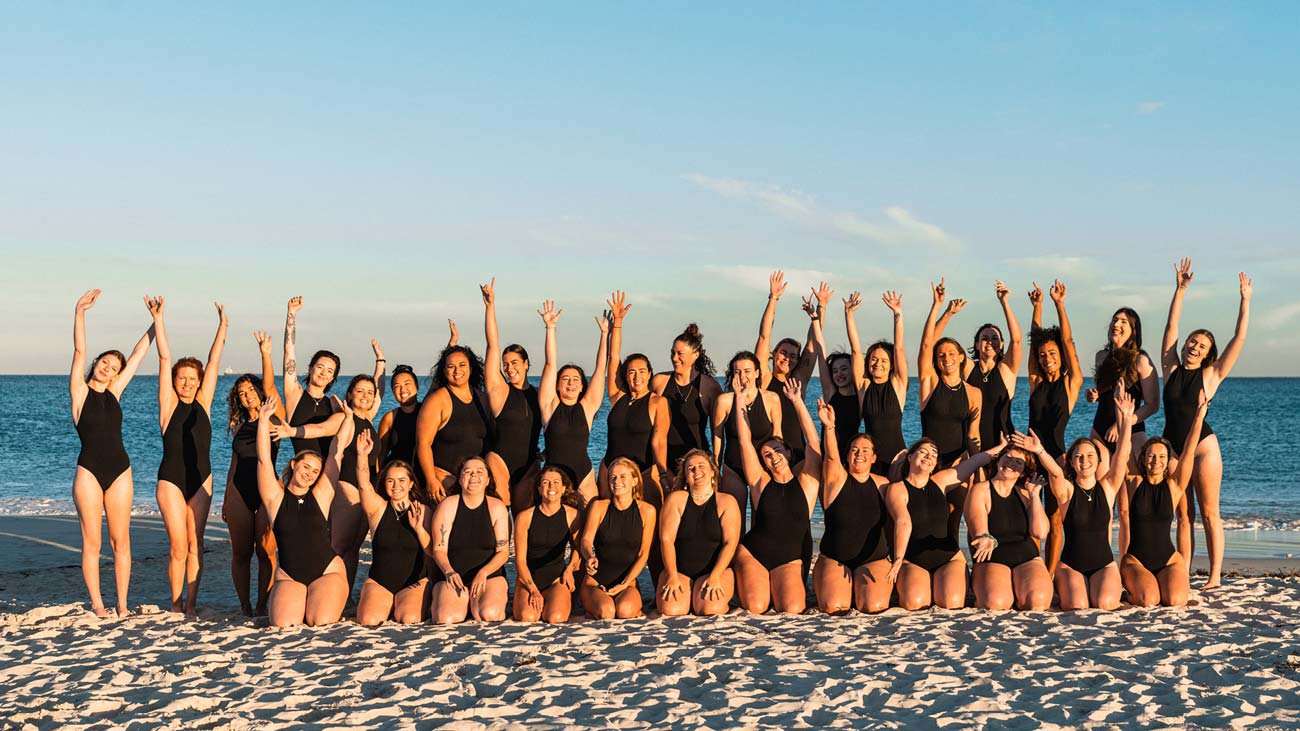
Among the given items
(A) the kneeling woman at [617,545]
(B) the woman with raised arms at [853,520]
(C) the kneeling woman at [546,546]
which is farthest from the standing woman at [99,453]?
(B) the woman with raised arms at [853,520]

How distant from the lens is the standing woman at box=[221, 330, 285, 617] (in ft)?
23.6

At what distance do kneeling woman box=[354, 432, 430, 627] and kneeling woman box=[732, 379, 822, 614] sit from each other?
6.86ft

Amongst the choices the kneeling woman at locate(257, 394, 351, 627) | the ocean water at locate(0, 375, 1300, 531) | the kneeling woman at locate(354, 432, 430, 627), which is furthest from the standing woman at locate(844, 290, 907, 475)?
the ocean water at locate(0, 375, 1300, 531)

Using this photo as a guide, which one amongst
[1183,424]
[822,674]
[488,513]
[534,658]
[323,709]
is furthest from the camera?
[1183,424]

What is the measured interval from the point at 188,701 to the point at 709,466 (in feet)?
11.0

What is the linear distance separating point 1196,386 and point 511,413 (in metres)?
4.65

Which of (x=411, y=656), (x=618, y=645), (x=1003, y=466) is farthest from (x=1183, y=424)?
(x=411, y=656)

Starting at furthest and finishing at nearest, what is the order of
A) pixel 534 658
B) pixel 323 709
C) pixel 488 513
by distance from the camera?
pixel 488 513 < pixel 534 658 < pixel 323 709

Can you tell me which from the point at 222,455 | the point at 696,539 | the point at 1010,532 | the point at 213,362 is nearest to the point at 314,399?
the point at 213,362

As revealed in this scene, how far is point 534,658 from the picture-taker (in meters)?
5.79

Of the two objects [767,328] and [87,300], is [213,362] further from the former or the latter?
[767,328]

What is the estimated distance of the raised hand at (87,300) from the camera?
6.96 m

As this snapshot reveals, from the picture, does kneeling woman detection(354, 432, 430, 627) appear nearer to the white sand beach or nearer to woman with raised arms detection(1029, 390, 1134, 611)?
the white sand beach

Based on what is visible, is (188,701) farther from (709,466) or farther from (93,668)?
(709,466)
